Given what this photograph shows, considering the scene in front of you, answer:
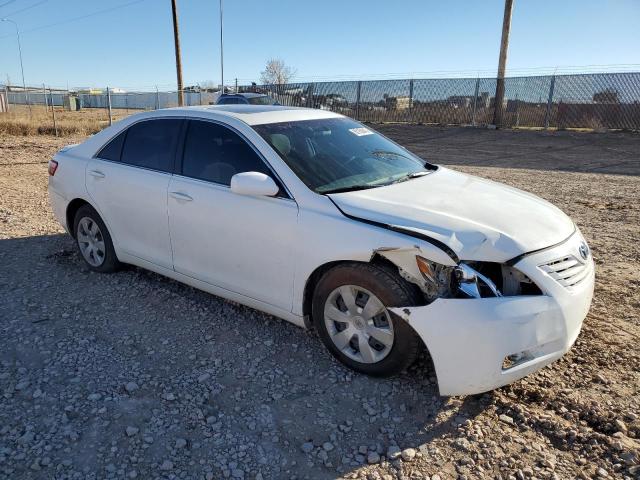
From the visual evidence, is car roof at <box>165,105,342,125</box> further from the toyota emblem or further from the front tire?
the toyota emblem

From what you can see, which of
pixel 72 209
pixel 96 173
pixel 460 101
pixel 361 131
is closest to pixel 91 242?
pixel 72 209

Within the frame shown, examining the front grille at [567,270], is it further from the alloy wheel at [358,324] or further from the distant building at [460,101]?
the distant building at [460,101]

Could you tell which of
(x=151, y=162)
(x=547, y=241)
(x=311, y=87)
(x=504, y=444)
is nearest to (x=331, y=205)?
(x=547, y=241)

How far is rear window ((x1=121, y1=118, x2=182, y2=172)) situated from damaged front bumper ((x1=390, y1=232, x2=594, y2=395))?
2422 mm

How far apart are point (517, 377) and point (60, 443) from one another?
2440mm

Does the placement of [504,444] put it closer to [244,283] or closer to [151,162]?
[244,283]

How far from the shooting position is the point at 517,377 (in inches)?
107

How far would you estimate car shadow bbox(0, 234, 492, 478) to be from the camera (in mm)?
2574

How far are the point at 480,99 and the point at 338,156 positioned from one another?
2188 cm

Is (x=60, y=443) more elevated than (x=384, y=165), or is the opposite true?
(x=384, y=165)

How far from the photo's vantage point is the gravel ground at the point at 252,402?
247cm

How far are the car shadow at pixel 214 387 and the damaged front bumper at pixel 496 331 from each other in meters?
0.32

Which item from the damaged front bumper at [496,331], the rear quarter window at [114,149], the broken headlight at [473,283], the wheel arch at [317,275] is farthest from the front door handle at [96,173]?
the broken headlight at [473,283]

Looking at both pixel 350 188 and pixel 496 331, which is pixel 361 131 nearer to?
pixel 350 188
